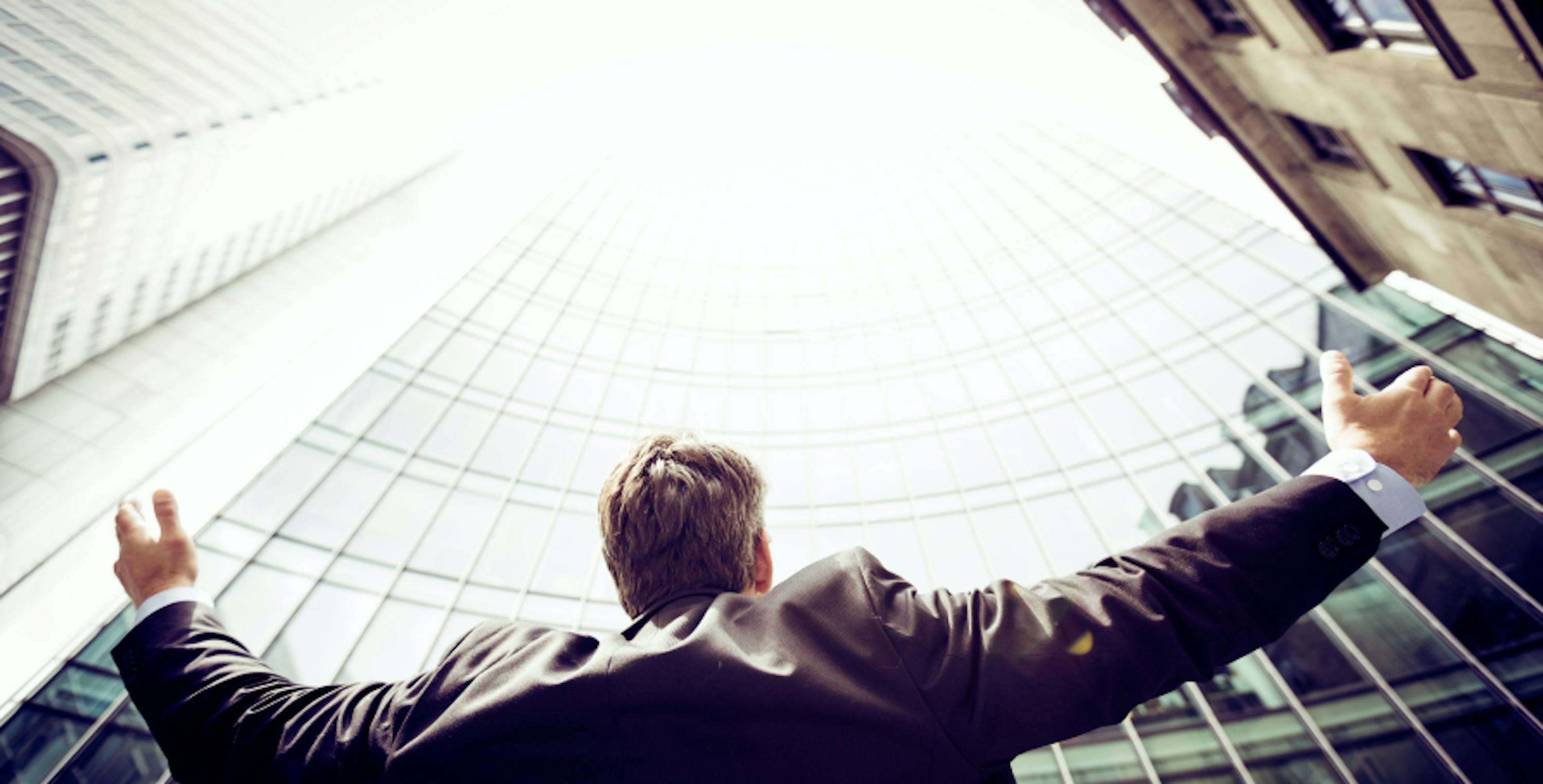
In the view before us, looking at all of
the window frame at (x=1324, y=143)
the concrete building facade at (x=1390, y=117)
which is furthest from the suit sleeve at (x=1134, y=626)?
the window frame at (x=1324, y=143)

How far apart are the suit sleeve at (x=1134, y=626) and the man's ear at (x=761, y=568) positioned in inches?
33.7

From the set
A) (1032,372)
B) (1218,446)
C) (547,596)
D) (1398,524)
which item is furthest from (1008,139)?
(1398,524)

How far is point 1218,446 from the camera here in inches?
568

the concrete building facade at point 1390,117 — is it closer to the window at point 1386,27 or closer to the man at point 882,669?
the window at point 1386,27

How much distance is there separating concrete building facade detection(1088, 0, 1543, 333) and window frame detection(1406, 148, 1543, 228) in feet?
0.06

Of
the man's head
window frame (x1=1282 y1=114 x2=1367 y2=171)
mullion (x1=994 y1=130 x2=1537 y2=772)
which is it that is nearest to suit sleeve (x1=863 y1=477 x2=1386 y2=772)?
the man's head

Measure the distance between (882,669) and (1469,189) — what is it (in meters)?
11.4

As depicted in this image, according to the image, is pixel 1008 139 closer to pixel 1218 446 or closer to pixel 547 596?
pixel 1218 446

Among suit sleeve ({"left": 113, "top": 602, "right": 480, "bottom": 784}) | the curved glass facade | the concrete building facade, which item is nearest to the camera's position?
suit sleeve ({"left": 113, "top": 602, "right": 480, "bottom": 784})

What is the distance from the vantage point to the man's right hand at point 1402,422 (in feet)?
5.55

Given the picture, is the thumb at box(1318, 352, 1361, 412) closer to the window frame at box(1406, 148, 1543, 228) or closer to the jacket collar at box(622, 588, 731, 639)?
the jacket collar at box(622, 588, 731, 639)

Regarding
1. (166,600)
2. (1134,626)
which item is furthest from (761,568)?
(166,600)

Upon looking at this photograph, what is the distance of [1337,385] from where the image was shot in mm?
1982

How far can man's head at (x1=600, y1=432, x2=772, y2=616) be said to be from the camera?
2.13 m
